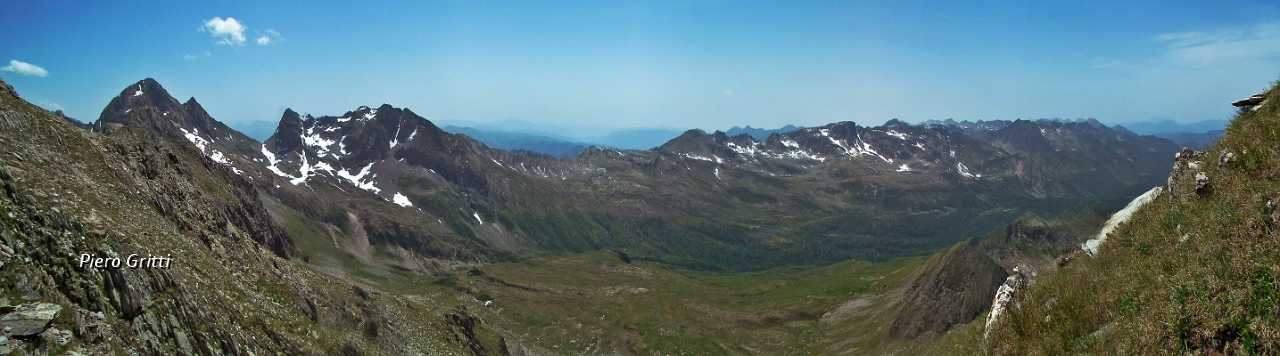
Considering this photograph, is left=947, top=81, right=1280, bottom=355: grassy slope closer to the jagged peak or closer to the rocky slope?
the rocky slope

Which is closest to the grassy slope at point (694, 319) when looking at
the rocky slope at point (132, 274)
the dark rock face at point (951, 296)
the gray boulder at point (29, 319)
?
the dark rock face at point (951, 296)

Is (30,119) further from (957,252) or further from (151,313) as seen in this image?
(957,252)

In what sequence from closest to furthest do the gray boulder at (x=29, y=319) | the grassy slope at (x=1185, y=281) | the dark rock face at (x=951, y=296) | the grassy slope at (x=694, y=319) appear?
the grassy slope at (x=1185, y=281)
the gray boulder at (x=29, y=319)
the dark rock face at (x=951, y=296)
the grassy slope at (x=694, y=319)

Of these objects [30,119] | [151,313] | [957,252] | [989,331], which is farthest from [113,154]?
[957,252]

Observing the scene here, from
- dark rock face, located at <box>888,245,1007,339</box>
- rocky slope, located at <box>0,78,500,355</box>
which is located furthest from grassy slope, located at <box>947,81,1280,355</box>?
dark rock face, located at <box>888,245,1007,339</box>

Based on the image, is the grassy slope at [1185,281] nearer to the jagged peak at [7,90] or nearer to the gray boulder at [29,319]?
the gray boulder at [29,319]

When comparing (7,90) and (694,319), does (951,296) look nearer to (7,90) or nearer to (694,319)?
(694,319)
